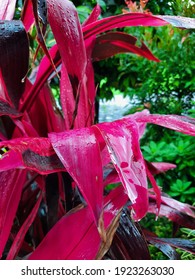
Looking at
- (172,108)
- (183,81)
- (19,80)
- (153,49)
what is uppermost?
(19,80)

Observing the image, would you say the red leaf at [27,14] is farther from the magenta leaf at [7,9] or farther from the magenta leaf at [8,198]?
the magenta leaf at [8,198]

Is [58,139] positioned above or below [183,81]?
above

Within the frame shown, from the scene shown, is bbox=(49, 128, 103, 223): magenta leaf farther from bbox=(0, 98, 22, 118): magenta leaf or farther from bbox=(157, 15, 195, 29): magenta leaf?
Answer: bbox=(157, 15, 195, 29): magenta leaf

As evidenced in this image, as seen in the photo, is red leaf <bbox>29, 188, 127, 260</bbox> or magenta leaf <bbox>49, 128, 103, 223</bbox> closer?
magenta leaf <bbox>49, 128, 103, 223</bbox>

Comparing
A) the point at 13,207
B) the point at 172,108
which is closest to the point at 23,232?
the point at 13,207

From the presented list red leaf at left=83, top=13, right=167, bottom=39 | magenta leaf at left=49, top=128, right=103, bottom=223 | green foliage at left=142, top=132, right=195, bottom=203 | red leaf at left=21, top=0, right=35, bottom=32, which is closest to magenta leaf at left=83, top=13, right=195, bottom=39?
red leaf at left=83, top=13, right=167, bottom=39

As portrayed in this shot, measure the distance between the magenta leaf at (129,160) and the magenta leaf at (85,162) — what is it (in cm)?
2

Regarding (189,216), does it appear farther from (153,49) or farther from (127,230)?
(153,49)

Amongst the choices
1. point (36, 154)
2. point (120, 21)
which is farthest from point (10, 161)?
point (120, 21)

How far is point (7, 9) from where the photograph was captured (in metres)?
0.64

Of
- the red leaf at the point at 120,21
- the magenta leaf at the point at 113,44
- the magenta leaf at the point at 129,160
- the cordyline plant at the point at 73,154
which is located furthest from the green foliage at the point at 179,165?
the magenta leaf at the point at 129,160

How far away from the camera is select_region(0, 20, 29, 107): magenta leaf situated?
513mm

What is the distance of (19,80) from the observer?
0.54 meters

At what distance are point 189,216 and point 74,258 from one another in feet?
1.00
